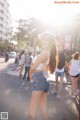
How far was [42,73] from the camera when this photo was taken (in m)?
5.24

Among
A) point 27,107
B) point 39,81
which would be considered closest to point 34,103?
Answer: point 39,81

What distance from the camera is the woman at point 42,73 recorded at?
16.7 ft

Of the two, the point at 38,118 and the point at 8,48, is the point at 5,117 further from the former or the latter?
the point at 8,48

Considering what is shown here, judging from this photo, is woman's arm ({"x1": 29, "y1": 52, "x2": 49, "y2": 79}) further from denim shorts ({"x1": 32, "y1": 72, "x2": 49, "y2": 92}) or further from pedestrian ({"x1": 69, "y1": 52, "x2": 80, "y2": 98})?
pedestrian ({"x1": 69, "y1": 52, "x2": 80, "y2": 98})

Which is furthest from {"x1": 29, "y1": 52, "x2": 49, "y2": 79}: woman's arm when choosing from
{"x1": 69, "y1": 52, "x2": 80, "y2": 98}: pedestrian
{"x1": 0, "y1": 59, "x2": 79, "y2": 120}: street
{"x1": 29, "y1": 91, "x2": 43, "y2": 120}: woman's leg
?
{"x1": 69, "y1": 52, "x2": 80, "y2": 98}: pedestrian

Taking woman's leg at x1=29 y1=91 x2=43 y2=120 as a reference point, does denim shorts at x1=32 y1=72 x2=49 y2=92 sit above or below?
above

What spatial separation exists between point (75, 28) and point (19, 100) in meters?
21.2

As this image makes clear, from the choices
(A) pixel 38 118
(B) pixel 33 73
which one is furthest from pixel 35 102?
(A) pixel 38 118

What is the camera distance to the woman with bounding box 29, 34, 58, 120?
5098 mm

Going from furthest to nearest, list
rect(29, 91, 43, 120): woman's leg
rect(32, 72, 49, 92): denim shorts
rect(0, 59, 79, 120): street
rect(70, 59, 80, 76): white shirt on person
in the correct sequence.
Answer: rect(70, 59, 80, 76): white shirt on person → rect(0, 59, 79, 120): street → rect(32, 72, 49, 92): denim shorts → rect(29, 91, 43, 120): woman's leg

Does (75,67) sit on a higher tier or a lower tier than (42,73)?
lower

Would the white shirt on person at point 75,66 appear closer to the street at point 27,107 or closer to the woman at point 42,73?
the street at point 27,107

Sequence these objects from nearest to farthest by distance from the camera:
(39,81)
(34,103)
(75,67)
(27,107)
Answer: (34,103), (39,81), (27,107), (75,67)

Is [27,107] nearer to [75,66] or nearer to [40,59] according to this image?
[75,66]
